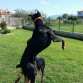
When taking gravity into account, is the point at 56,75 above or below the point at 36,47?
below

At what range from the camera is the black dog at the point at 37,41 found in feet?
12.2

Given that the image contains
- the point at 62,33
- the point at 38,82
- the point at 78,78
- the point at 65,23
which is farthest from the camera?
the point at 65,23

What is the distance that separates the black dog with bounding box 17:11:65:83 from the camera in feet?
12.2

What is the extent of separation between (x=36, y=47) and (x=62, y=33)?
68.2 feet

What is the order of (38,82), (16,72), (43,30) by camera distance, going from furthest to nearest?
(16,72) → (38,82) → (43,30)

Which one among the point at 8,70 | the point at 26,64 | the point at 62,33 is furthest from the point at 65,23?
the point at 26,64

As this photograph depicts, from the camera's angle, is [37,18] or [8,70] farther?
[8,70]

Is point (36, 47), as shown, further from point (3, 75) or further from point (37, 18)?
point (3, 75)

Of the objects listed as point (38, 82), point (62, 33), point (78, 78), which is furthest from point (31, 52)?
point (62, 33)

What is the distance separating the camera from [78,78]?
7.41 m

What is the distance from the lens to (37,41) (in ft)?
12.3

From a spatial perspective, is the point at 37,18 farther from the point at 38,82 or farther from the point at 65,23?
the point at 65,23

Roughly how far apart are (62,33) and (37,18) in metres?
20.7

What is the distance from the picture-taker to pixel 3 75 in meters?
7.69
